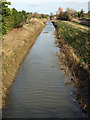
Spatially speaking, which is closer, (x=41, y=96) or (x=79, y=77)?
(x=41, y=96)

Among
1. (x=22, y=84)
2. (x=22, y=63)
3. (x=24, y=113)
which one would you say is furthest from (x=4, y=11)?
(x=24, y=113)

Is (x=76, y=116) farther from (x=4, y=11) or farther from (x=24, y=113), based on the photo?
(x=4, y=11)

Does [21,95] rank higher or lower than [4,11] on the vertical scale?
lower

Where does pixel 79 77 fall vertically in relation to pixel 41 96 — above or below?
above

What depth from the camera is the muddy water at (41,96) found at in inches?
328

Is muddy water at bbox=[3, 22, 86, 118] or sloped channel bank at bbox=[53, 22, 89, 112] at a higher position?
sloped channel bank at bbox=[53, 22, 89, 112]

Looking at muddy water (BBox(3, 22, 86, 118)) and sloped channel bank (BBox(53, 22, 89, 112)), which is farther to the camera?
sloped channel bank (BBox(53, 22, 89, 112))

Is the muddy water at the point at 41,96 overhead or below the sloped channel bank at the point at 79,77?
below

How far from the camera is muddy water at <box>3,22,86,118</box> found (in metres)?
8.33

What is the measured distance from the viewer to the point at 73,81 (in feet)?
38.6

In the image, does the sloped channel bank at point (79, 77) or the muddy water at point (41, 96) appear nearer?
the muddy water at point (41, 96)

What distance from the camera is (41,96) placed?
32.9 ft

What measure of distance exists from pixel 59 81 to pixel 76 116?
4416mm

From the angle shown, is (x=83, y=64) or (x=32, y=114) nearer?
(x=32, y=114)
